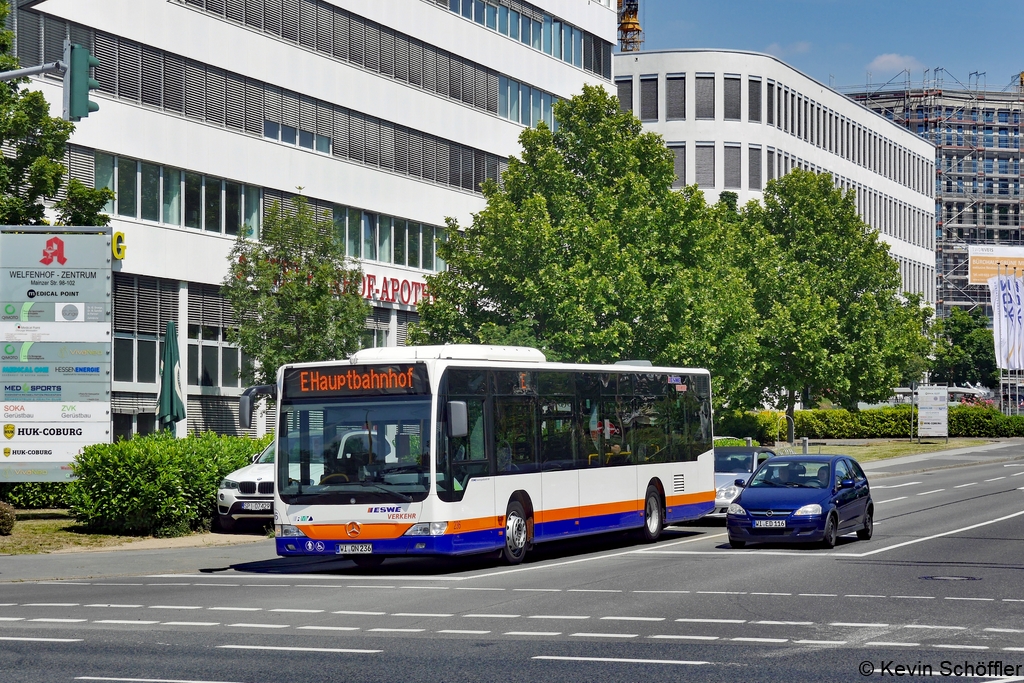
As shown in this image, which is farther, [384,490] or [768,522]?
[768,522]

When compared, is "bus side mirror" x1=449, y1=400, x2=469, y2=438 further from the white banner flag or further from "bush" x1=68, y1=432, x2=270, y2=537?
the white banner flag

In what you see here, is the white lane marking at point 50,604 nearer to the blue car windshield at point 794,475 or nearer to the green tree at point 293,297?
the blue car windshield at point 794,475

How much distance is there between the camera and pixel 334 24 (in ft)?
147

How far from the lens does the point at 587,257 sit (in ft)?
125

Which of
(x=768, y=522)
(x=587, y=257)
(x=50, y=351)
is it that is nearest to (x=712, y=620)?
(x=768, y=522)

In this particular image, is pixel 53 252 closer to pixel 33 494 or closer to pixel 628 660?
pixel 33 494

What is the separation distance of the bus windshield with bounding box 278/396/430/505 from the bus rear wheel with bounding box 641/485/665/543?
659cm

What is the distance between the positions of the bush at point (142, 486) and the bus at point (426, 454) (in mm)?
4794

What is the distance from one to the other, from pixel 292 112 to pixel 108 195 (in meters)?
15.1

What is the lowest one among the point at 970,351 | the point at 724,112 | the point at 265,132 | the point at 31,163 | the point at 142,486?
the point at 142,486

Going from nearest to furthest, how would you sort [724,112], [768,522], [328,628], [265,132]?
[328,628] → [768,522] → [265,132] → [724,112]

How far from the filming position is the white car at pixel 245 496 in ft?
79.8

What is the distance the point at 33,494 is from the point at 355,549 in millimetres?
11273

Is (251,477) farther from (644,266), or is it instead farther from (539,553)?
(644,266)
